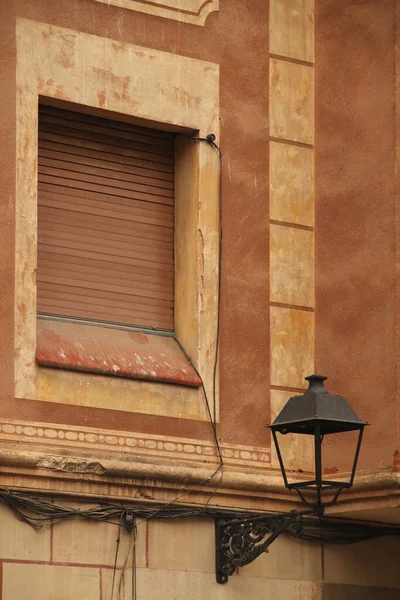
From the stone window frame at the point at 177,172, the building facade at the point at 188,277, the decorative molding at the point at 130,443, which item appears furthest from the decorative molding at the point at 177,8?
the decorative molding at the point at 130,443

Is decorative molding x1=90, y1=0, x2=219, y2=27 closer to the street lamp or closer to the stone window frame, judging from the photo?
the stone window frame

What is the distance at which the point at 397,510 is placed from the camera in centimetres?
1384

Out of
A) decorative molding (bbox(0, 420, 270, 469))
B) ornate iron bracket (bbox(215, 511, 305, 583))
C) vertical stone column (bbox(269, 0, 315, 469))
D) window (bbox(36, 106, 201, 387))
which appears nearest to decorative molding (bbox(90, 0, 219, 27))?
vertical stone column (bbox(269, 0, 315, 469))

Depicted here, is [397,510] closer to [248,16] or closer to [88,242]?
[88,242]

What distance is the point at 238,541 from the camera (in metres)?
13.6

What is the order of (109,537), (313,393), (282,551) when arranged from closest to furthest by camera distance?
(313,393), (109,537), (282,551)

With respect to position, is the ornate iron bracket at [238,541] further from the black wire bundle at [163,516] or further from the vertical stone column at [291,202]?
the vertical stone column at [291,202]

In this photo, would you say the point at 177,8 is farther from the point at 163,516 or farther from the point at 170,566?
the point at 170,566

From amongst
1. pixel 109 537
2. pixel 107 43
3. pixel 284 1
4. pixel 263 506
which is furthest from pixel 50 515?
pixel 284 1

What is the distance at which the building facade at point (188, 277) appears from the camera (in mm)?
13234

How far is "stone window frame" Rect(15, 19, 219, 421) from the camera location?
43.8 feet

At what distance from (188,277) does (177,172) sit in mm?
909

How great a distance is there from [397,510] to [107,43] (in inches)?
169

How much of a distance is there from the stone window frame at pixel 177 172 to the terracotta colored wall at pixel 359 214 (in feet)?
3.20
